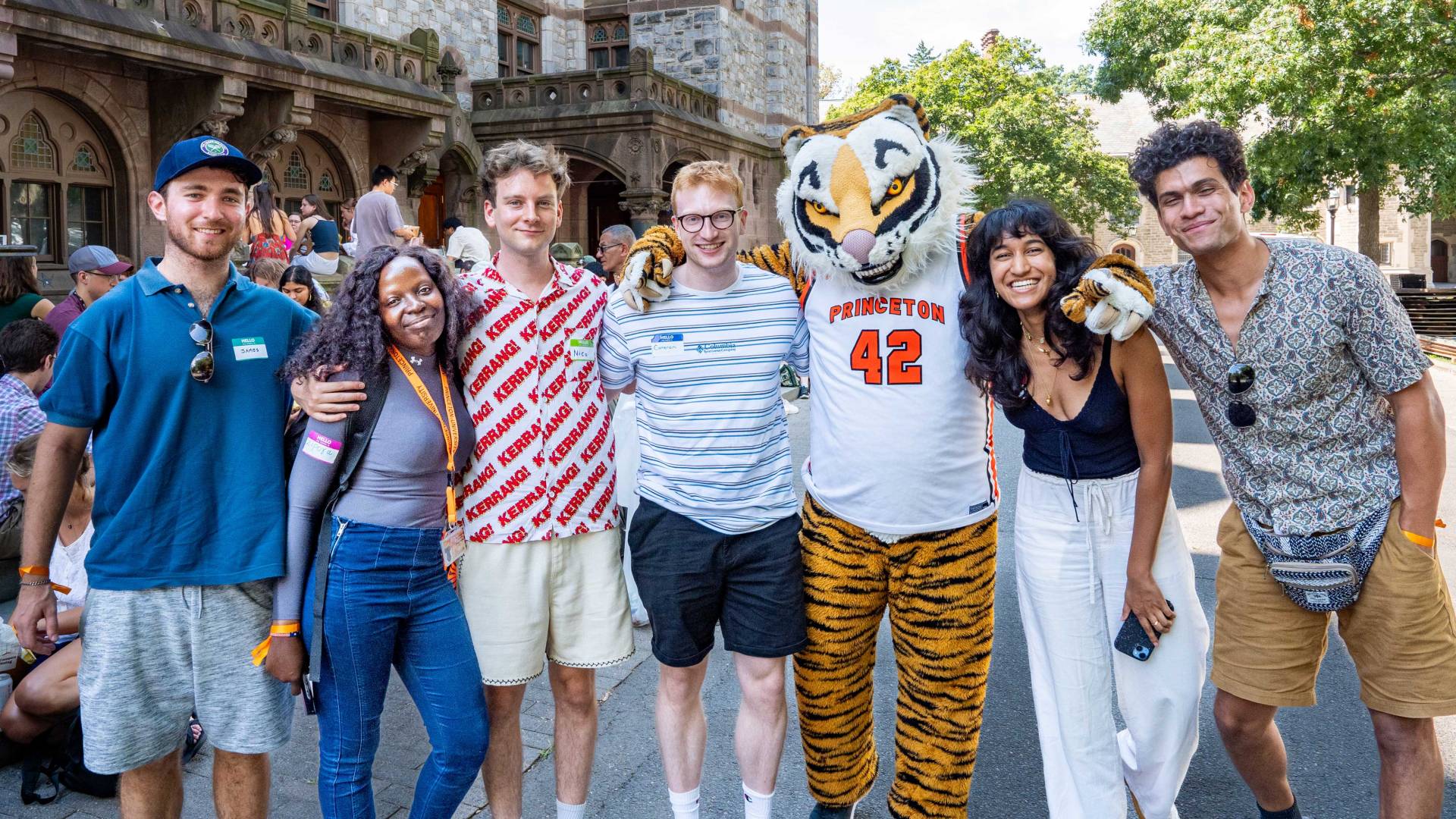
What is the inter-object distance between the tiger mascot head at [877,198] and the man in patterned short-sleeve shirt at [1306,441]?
0.60 m

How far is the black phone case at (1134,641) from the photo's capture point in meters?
3.03

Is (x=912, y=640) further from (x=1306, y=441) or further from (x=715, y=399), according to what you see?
(x=1306, y=441)

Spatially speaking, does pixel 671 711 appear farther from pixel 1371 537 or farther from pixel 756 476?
pixel 1371 537

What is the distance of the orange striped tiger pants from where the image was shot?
10.8 feet

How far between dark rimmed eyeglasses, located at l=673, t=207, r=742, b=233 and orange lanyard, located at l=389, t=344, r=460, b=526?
892 millimetres

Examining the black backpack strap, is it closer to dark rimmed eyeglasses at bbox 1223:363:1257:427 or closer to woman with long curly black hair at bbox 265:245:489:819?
woman with long curly black hair at bbox 265:245:489:819

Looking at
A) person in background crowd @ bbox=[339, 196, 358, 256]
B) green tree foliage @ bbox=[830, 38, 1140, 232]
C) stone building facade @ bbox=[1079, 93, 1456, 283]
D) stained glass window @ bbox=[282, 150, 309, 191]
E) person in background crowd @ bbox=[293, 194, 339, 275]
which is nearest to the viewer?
person in background crowd @ bbox=[293, 194, 339, 275]

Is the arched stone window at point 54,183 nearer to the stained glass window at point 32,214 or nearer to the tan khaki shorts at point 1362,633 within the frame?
the stained glass window at point 32,214

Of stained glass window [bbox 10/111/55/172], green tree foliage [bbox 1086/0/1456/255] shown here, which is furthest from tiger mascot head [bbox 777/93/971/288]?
green tree foliage [bbox 1086/0/1456/255]

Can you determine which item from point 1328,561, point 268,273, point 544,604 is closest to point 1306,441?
point 1328,561

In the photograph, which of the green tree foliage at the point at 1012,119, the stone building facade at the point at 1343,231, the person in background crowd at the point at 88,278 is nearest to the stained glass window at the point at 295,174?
the person in background crowd at the point at 88,278

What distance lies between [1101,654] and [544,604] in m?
1.65

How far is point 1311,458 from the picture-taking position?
2.97 meters

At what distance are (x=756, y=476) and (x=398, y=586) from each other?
1.10 metres
